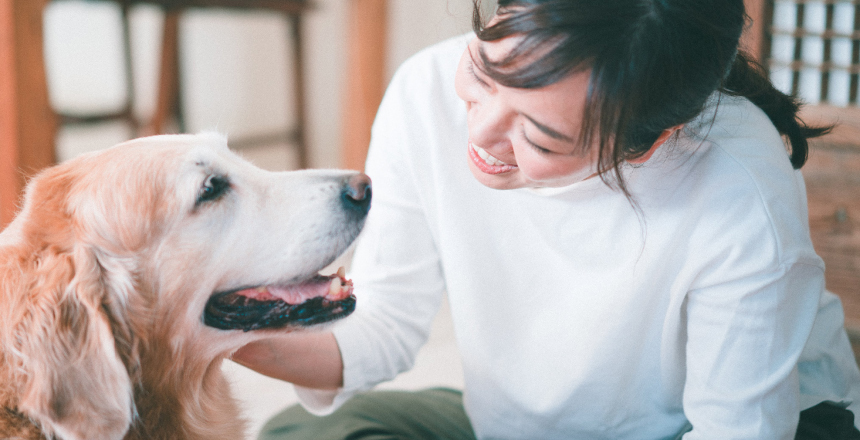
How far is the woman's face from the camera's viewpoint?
0.80 m

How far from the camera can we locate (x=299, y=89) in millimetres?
3131

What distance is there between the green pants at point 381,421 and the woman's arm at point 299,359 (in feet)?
0.44

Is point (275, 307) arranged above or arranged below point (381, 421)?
above

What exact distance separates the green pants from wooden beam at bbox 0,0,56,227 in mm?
868

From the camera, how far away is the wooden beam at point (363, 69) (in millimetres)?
2600

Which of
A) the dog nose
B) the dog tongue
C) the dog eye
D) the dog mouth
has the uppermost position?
the dog eye

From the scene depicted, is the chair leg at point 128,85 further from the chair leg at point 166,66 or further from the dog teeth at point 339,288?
the dog teeth at point 339,288

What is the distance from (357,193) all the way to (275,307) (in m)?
0.22

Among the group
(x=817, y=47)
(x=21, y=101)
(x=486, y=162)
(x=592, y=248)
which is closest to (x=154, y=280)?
(x=486, y=162)

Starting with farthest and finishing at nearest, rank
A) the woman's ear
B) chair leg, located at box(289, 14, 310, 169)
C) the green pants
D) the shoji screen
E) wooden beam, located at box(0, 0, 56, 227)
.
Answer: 1. chair leg, located at box(289, 14, 310, 169)
2. the shoji screen
3. wooden beam, located at box(0, 0, 56, 227)
4. the green pants
5. the woman's ear

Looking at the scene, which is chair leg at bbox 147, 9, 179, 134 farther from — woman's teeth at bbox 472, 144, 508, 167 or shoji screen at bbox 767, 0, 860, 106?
shoji screen at bbox 767, 0, 860, 106

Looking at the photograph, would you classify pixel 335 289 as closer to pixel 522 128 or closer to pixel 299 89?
pixel 522 128

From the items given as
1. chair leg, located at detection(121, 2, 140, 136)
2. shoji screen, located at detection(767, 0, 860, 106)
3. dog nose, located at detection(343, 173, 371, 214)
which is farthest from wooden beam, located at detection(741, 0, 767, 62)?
chair leg, located at detection(121, 2, 140, 136)

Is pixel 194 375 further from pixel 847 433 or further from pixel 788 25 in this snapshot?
pixel 788 25
